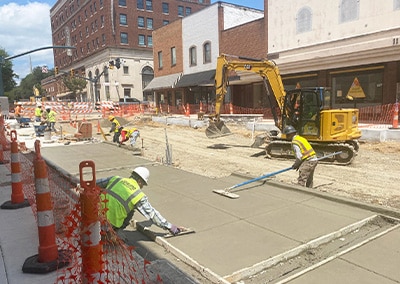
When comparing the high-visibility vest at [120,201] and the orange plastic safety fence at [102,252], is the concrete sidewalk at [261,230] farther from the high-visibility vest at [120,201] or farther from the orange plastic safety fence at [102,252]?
the high-visibility vest at [120,201]

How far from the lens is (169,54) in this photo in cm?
3578

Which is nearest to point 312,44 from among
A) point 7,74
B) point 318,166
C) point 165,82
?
point 318,166

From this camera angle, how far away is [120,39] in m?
56.1

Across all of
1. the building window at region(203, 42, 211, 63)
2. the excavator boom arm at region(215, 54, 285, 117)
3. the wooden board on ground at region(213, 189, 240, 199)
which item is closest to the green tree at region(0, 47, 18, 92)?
the building window at region(203, 42, 211, 63)

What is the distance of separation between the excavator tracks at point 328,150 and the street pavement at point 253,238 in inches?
192

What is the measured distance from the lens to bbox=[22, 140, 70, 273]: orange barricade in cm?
346

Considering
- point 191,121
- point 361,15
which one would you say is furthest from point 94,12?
point 361,15

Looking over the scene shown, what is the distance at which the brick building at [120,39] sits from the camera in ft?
182

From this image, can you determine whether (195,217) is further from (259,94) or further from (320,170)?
(259,94)

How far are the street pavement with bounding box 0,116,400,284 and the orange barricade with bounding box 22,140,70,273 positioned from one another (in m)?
0.13

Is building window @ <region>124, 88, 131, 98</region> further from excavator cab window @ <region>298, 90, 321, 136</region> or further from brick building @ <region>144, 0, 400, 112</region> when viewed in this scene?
excavator cab window @ <region>298, 90, 321, 136</region>

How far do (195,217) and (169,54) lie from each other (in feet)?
105

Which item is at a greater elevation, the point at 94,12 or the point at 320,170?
the point at 94,12

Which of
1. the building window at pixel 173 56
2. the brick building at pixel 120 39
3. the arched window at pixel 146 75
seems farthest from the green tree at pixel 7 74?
the building window at pixel 173 56
